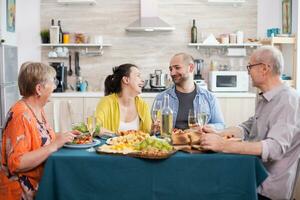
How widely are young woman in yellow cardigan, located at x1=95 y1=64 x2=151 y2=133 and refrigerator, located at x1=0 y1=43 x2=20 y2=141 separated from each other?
1.85 meters

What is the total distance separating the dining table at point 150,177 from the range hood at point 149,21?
12.2 ft

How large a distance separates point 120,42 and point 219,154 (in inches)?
164

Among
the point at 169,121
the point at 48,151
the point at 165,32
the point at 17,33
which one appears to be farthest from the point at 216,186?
the point at 17,33

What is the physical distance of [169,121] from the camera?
2.59m

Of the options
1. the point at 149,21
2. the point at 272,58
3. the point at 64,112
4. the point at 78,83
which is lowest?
the point at 64,112

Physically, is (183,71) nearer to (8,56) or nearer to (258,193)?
A: (258,193)

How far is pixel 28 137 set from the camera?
2172 millimetres

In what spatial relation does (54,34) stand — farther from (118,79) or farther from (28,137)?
(28,137)

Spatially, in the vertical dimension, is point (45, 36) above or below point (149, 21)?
below

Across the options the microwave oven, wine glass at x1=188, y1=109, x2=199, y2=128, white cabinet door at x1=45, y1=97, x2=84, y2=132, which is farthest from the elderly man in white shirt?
the microwave oven

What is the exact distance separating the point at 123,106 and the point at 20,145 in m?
1.30

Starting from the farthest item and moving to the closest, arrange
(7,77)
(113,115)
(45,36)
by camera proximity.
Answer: (45,36), (7,77), (113,115)

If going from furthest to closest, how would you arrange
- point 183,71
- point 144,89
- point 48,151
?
point 144,89 < point 183,71 < point 48,151

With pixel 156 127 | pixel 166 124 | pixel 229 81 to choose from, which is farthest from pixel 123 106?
pixel 229 81
